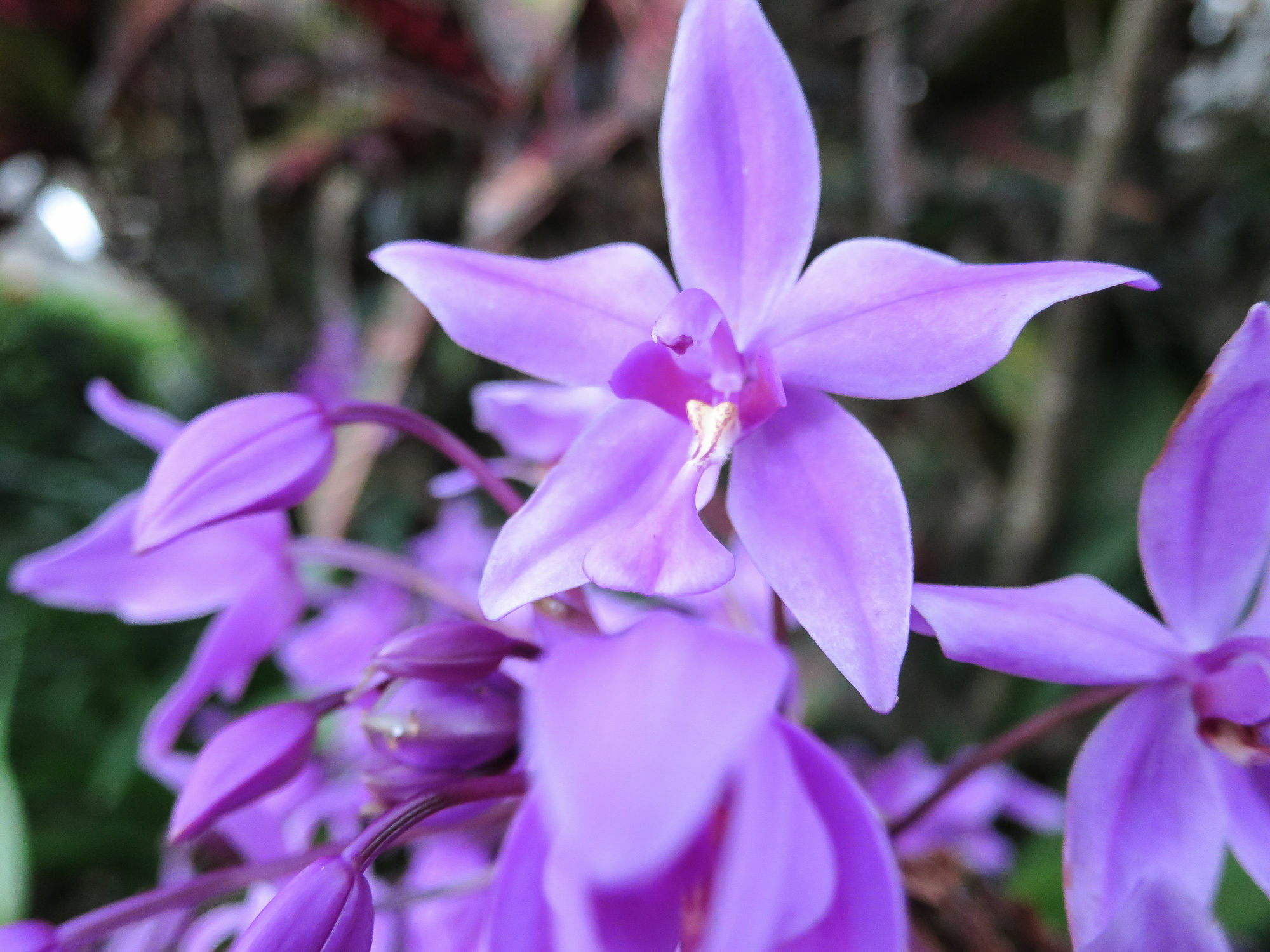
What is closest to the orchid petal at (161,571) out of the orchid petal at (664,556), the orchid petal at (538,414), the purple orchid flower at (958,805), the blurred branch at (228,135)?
the orchid petal at (538,414)

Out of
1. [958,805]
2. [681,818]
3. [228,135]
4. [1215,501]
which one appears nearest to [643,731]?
[681,818]

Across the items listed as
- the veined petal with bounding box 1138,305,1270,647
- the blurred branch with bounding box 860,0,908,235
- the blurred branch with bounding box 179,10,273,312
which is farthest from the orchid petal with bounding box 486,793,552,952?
the blurred branch with bounding box 179,10,273,312

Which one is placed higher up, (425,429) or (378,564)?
(425,429)

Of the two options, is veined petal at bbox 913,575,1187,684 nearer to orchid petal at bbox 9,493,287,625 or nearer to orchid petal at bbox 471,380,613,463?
orchid petal at bbox 471,380,613,463

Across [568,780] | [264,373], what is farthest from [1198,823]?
[264,373]

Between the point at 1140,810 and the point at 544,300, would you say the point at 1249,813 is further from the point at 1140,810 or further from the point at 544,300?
the point at 544,300

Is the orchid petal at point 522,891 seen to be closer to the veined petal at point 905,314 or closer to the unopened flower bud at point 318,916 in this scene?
the unopened flower bud at point 318,916
